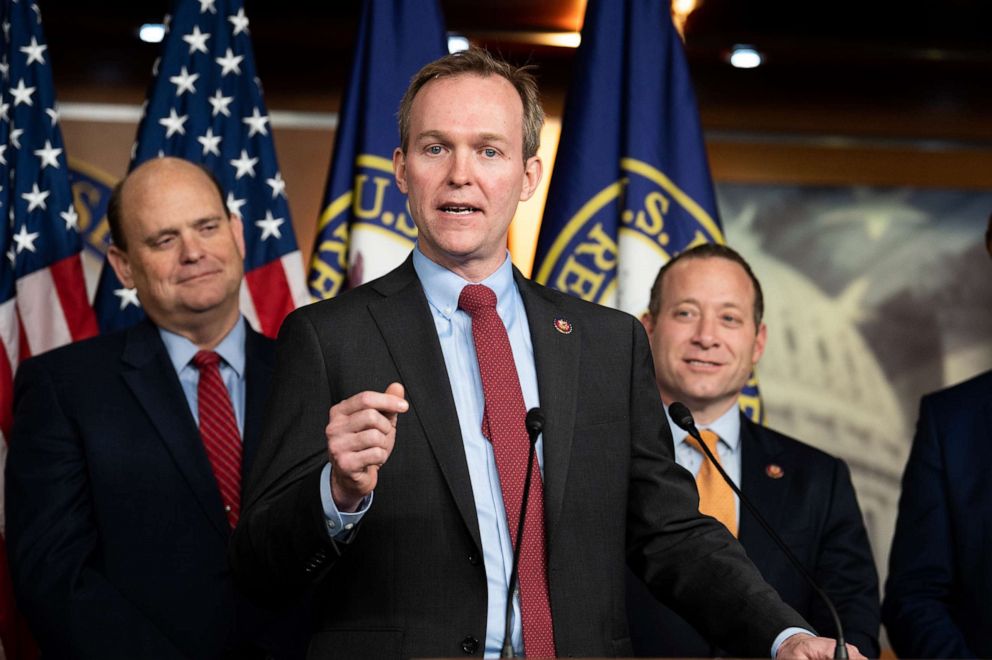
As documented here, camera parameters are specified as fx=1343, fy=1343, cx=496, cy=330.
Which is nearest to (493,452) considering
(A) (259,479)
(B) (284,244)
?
(A) (259,479)

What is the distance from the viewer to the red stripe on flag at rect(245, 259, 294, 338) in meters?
3.96

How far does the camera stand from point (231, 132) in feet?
13.5

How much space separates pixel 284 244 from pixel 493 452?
7.08 ft

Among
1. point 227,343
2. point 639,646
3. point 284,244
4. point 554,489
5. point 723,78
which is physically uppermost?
point 723,78

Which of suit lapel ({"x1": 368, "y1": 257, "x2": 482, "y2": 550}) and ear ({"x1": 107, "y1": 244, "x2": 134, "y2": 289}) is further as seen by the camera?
ear ({"x1": 107, "y1": 244, "x2": 134, "y2": 289})

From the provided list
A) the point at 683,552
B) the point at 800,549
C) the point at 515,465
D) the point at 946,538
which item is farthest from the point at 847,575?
the point at 515,465

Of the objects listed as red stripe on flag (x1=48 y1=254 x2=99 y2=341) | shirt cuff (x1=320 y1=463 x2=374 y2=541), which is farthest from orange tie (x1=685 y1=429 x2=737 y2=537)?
red stripe on flag (x1=48 y1=254 x2=99 y2=341)

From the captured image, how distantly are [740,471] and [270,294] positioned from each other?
1520 mm

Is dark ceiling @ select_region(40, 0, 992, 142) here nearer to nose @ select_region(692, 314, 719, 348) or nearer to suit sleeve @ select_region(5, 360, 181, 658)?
nose @ select_region(692, 314, 719, 348)

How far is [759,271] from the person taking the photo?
4887 mm

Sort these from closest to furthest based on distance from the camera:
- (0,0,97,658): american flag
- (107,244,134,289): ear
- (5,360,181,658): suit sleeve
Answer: (5,360,181,658): suit sleeve → (107,244,134,289): ear → (0,0,97,658): american flag

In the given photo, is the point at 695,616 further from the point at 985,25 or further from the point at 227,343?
the point at 985,25

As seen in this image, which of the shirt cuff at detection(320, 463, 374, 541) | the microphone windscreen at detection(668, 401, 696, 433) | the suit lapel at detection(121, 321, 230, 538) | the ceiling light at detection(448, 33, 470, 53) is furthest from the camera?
the ceiling light at detection(448, 33, 470, 53)

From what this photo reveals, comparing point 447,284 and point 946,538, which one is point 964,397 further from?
point 447,284
